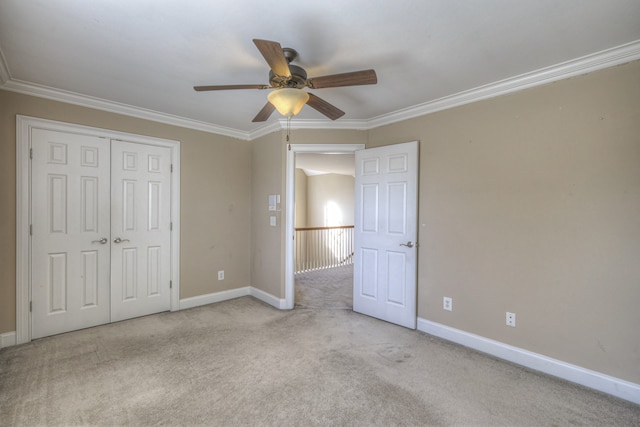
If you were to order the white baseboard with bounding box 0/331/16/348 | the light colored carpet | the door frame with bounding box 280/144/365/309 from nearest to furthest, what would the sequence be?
the white baseboard with bounding box 0/331/16/348 < the door frame with bounding box 280/144/365/309 < the light colored carpet

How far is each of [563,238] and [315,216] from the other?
748 cm

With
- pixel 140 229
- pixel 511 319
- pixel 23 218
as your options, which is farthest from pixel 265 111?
pixel 511 319

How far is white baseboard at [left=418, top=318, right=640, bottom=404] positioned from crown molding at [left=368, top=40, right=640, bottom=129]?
220cm

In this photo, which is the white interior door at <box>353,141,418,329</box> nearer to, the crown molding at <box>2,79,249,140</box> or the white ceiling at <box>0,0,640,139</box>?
the white ceiling at <box>0,0,640,139</box>

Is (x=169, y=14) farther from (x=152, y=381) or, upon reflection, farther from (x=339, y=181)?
(x=339, y=181)

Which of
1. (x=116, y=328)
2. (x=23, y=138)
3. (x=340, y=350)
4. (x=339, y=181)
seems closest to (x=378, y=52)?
(x=340, y=350)

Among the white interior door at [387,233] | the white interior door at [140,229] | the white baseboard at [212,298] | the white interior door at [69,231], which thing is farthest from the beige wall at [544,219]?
the white interior door at [69,231]

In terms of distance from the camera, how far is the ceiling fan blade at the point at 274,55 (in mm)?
1520

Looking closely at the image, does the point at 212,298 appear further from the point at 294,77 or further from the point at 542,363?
the point at 542,363

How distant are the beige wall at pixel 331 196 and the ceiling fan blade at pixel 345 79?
23.6 feet

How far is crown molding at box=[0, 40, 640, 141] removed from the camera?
212 cm

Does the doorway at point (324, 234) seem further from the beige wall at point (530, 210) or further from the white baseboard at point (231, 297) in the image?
the beige wall at point (530, 210)

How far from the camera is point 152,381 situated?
2.22 metres

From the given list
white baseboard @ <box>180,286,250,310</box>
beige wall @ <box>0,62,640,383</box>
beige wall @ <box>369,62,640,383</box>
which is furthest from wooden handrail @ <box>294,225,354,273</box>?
beige wall @ <box>369,62,640,383</box>
